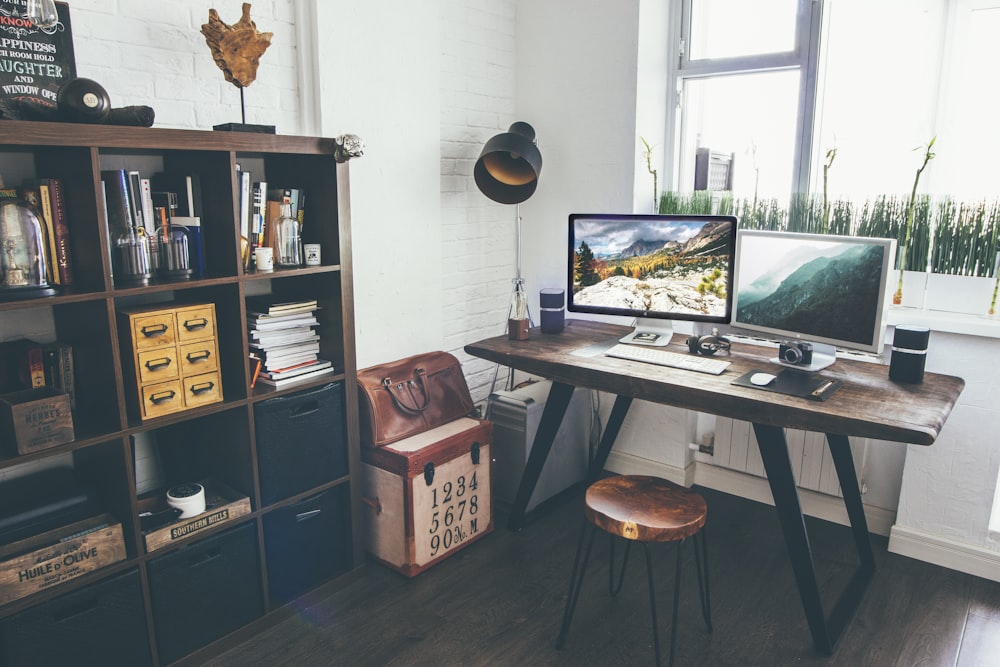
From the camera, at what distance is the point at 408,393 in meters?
2.83

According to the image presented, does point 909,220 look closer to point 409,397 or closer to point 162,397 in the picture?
point 409,397

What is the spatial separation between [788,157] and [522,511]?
1859 millimetres

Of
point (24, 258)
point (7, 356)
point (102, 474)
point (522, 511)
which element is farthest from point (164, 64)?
point (522, 511)

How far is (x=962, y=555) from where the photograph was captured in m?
2.65

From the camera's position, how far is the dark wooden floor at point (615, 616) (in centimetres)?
224

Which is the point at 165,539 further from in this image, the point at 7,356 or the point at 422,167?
the point at 422,167

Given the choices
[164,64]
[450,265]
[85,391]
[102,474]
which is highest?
[164,64]

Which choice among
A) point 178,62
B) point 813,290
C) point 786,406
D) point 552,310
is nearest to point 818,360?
point 813,290

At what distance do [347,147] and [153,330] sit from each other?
0.81m

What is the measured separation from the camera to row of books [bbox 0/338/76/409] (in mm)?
2014

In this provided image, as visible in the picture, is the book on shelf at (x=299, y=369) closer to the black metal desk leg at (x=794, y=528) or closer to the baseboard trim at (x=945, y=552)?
the black metal desk leg at (x=794, y=528)

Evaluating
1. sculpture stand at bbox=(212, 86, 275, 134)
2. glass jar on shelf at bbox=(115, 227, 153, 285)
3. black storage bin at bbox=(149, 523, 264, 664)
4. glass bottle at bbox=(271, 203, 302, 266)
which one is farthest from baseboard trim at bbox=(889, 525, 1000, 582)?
glass jar on shelf at bbox=(115, 227, 153, 285)

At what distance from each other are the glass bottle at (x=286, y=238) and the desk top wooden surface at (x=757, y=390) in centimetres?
83

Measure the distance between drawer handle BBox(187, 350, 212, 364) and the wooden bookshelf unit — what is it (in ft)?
0.15
